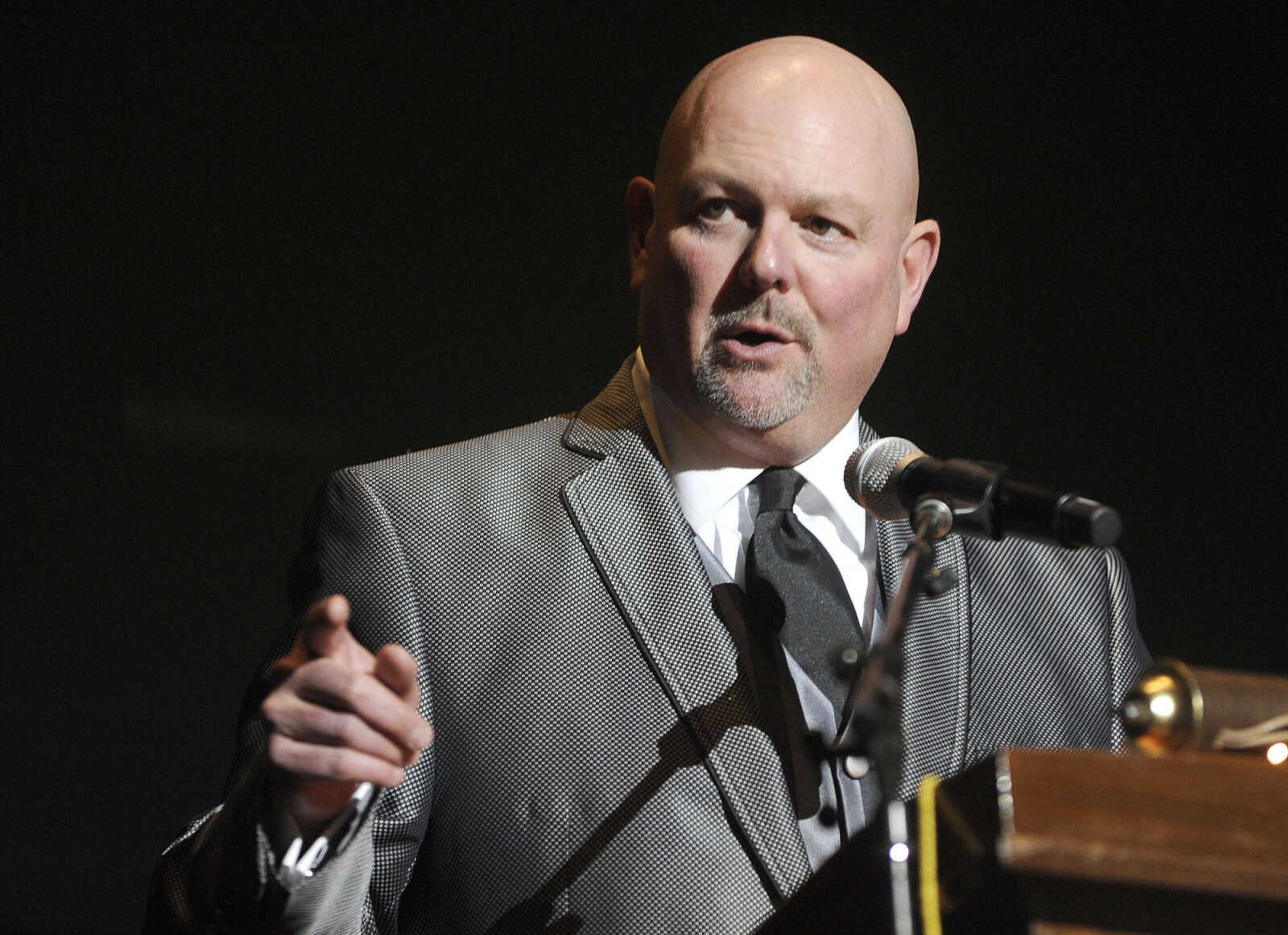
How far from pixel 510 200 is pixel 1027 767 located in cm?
231

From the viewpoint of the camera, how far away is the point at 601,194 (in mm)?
3031

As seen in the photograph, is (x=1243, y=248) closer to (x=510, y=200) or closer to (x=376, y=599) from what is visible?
(x=510, y=200)

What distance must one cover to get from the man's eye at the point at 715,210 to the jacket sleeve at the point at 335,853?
572 millimetres

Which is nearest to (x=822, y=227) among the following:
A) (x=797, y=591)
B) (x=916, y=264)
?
(x=916, y=264)

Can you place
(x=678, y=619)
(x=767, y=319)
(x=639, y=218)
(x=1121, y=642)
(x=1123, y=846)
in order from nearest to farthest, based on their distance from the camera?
(x=1123, y=846), (x=678, y=619), (x=767, y=319), (x=1121, y=642), (x=639, y=218)

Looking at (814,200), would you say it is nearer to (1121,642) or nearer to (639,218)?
(639,218)

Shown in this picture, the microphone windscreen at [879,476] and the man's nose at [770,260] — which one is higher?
the man's nose at [770,260]

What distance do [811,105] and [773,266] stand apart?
0.25 metres

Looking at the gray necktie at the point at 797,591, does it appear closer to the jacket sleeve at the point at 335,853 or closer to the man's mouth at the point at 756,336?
the man's mouth at the point at 756,336

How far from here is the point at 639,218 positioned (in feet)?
6.72

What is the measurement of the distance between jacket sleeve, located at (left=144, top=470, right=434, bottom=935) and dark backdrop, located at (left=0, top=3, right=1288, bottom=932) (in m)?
1.07

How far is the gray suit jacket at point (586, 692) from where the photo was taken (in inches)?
61.4

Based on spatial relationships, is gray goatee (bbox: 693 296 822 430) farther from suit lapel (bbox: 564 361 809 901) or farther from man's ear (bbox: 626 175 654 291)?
man's ear (bbox: 626 175 654 291)

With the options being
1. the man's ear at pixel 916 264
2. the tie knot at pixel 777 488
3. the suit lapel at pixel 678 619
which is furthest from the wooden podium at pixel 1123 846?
the man's ear at pixel 916 264
